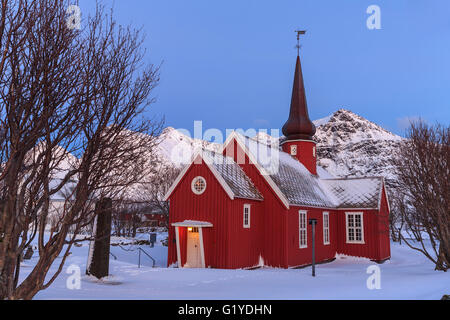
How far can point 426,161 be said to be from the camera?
52.4ft

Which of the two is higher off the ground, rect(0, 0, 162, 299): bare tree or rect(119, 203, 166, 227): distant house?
rect(0, 0, 162, 299): bare tree

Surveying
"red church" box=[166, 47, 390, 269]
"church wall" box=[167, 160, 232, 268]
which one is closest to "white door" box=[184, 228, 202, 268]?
"red church" box=[166, 47, 390, 269]

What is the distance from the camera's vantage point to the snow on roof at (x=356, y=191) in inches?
1032

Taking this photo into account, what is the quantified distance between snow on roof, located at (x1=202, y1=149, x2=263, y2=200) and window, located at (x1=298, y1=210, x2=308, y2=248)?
299cm

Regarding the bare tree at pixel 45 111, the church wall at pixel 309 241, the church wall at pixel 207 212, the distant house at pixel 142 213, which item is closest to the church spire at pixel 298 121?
the church wall at pixel 309 241

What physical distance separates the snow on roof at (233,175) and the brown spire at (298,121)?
908 centimetres

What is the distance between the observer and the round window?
19239mm

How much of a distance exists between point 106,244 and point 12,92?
Result: 372 inches

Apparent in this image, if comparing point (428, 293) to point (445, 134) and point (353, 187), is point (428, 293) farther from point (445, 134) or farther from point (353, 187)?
point (353, 187)

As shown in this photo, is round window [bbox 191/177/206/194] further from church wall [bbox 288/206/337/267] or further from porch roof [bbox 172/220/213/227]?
church wall [bbox 288/206/337/267]

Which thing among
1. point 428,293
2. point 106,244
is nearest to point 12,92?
point 106,244

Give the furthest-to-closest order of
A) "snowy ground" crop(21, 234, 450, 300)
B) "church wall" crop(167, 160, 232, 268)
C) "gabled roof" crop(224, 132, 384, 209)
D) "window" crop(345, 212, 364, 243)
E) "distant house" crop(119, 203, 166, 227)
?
"distant house" crop(119, 203, 166, 227)
"window" crop(345, 212, 364, 243)
"gabled roof" crop(224, 132, 384, 209)
"church wall" crop(167, 160, 232, 268)
"snowy ground" crop(21, 234, 450, 300)
